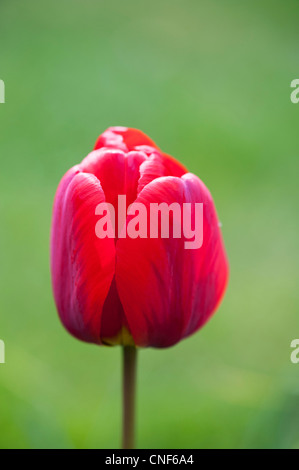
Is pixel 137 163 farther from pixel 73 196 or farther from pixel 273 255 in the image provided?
pixel 273 255

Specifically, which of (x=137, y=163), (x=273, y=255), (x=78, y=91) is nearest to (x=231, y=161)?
(x=273, y=255)

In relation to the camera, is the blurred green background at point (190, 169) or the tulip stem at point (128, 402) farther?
the blurred green background at point (190, 169)

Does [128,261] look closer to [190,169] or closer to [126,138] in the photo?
[126,138]

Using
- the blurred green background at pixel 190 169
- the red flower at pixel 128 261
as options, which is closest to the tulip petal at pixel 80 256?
the red flower at pixel 128 261

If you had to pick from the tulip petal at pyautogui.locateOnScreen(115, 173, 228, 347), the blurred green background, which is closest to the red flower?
the tulip petal at pyautogui.locateOnScreen(115, 173, 228, 347)

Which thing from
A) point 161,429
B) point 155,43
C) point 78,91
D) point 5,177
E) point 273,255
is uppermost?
point 155,43

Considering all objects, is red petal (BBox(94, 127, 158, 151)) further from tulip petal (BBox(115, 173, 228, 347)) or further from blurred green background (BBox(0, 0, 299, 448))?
blurred green background (BBox(0, 0, 299, 448))

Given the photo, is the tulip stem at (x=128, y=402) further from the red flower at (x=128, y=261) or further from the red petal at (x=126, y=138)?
the red petal at (x=126, y=138)
